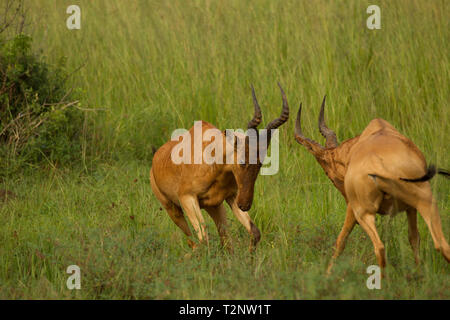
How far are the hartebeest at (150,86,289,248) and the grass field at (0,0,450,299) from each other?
7.9 inches

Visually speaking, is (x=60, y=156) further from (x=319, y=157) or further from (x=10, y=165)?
(x=319, y=157)

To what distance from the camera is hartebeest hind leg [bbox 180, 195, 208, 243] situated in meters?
5.96

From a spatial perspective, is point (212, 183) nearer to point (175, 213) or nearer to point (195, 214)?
point (195, 214)

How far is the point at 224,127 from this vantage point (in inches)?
A: 348

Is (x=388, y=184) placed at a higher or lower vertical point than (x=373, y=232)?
higher

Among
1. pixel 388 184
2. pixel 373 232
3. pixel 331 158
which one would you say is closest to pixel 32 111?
pixel 331 158

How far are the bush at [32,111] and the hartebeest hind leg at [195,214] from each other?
Result: 2.66m

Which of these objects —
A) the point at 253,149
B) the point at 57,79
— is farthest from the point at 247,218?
the point at 57,79

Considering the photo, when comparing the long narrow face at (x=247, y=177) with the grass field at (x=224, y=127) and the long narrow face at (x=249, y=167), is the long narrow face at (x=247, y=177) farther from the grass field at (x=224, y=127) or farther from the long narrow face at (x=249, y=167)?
the grass field at (x=224, y=127)

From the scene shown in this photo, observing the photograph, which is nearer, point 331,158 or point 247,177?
point 331,158

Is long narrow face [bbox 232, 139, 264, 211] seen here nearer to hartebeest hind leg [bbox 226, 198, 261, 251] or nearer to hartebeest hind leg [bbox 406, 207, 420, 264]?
hartebeest hind leg [bbox 226, 198, 261, 251]

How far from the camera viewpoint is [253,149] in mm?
5801

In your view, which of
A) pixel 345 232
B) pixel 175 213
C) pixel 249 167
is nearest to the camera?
pixel 345 232

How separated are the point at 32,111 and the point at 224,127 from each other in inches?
94.3
